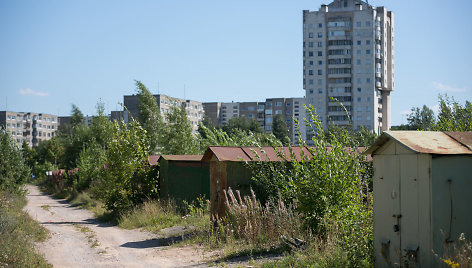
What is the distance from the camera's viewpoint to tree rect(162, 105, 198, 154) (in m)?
29.1

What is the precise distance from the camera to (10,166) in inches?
968

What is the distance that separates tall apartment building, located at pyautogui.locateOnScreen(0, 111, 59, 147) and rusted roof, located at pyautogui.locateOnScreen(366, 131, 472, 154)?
4906 inches

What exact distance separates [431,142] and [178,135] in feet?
76.6

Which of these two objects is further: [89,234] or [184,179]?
[184,179]

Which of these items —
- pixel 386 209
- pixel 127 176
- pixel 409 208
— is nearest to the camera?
pixel 409 208

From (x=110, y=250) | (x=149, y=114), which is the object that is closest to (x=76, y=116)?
(x=149, y=114)

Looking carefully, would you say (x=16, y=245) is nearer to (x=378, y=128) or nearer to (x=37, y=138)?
(x=378, y=128)

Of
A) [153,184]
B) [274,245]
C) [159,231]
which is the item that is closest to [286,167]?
[274,245]

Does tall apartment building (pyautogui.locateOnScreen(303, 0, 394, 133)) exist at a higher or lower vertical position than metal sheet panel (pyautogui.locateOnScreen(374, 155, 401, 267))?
higher

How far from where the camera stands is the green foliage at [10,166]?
2427 cm

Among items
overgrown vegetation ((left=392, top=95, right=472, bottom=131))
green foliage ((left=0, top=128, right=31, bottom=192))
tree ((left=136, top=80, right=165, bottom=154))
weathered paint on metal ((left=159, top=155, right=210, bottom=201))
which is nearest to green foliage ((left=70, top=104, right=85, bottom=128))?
tree ((left=136, top=80, right=165, bottom=154))

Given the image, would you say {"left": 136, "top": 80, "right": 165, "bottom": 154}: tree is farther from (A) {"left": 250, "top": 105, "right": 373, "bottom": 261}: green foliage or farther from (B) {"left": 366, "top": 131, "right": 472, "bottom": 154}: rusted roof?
(B) {"left": 366, "top": 131, "right": 472, "bottom": 154}: rusted roof

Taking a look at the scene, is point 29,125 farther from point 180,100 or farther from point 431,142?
point 431,142

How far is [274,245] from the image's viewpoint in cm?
1052
